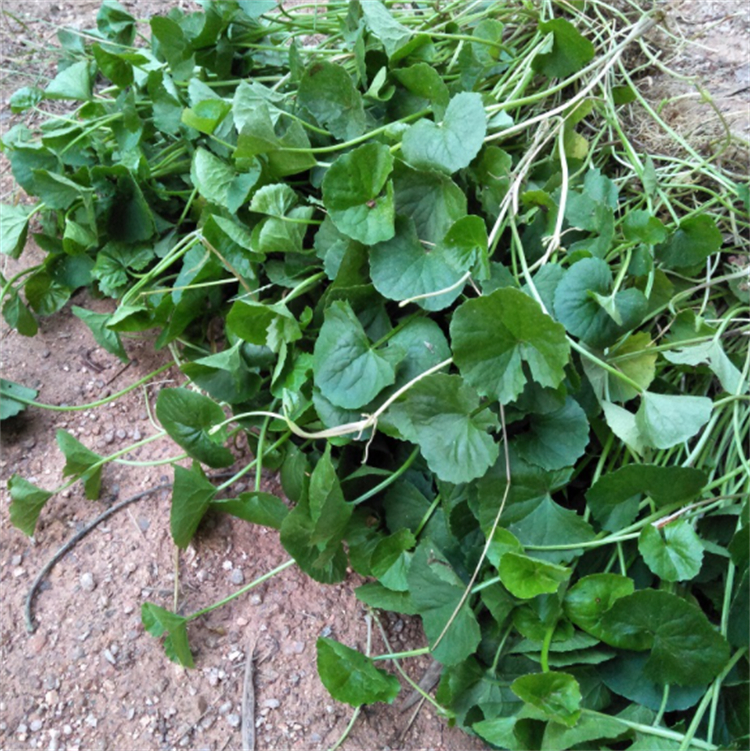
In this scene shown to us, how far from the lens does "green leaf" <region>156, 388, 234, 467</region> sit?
1004 millimetres

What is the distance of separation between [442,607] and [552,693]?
16 centimetres

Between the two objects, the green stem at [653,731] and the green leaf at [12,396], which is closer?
the green stem at [653,731]

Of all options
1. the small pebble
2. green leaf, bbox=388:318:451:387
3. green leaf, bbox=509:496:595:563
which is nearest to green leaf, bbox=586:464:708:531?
green leaf, bbox=509:496:595:563

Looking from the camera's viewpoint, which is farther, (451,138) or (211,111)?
(211,111)

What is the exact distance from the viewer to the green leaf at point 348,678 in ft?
2.90

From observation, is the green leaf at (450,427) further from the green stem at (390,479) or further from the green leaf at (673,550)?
the green leaf at (673,550)

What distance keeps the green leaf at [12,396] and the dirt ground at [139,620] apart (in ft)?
0.09

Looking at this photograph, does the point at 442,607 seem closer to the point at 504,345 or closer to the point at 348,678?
the point at 348,678

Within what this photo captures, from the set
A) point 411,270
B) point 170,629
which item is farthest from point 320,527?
point 411,270

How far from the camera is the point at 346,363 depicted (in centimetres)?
92

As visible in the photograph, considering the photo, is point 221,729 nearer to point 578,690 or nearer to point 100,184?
point 578,690

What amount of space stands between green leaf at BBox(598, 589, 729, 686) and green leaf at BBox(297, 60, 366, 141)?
766mm

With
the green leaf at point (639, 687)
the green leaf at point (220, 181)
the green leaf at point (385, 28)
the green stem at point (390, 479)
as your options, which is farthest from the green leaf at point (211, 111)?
the green leaf at point (639, 687)

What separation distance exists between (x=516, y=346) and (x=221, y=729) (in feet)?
2.08
